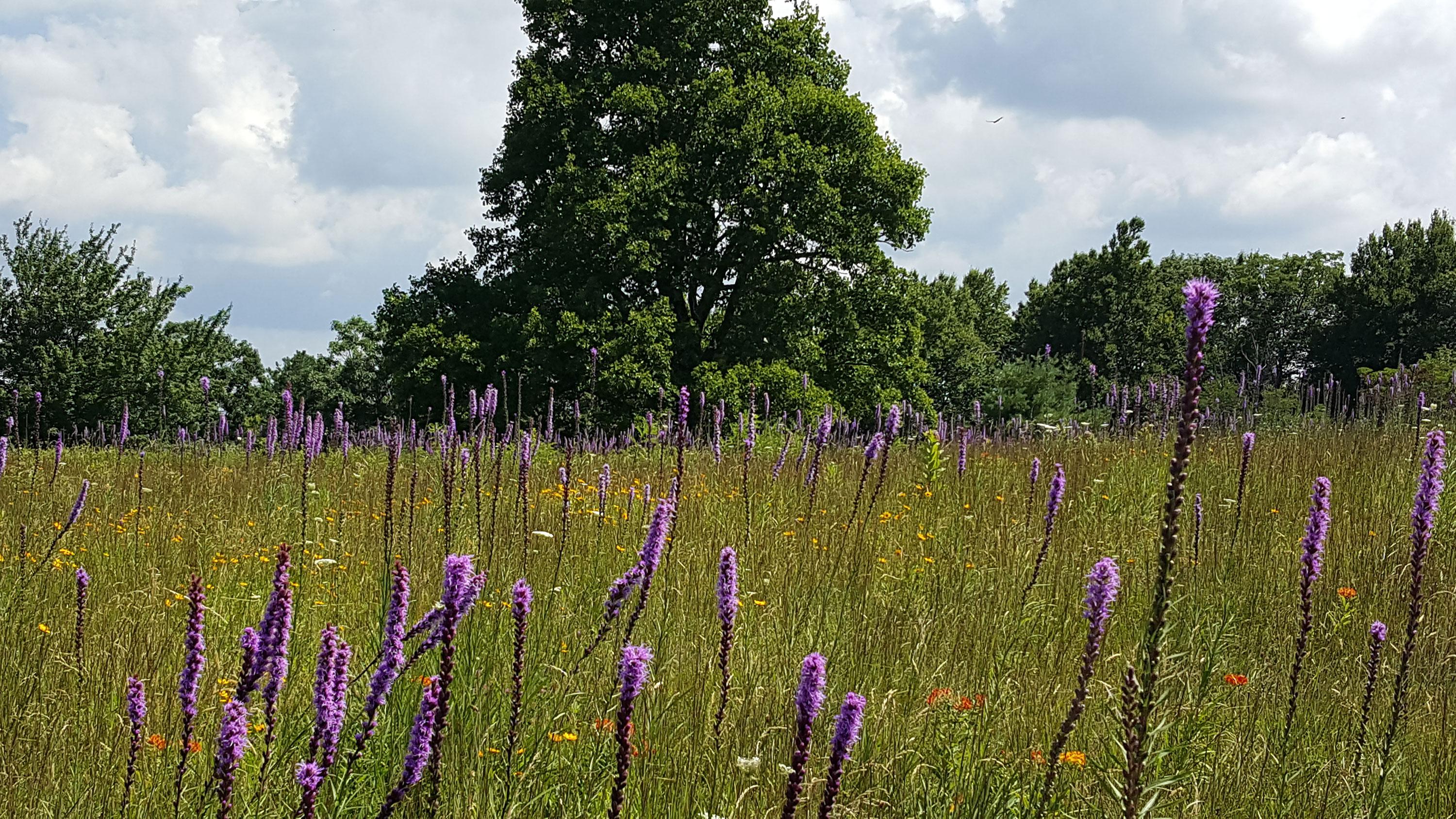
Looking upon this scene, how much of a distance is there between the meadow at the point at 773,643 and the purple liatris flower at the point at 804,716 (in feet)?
3.00

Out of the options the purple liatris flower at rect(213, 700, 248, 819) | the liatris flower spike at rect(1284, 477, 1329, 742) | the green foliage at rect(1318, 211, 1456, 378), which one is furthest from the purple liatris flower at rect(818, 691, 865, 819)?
the green foliage at rect(1318, 211, 1456, 378)

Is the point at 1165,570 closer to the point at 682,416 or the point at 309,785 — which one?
the point at 309,785

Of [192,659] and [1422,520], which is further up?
[1422,520]

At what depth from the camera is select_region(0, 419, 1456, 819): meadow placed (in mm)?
2754

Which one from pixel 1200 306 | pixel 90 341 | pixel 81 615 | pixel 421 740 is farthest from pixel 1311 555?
pixel 90 341

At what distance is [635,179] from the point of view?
19.1 metres

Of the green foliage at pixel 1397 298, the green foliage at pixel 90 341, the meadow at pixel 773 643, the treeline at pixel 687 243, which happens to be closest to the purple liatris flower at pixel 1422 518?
the meadow at pixel 773 643

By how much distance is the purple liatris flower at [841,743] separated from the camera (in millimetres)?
1508

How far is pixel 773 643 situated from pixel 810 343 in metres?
17.2

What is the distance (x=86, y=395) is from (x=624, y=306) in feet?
66.6

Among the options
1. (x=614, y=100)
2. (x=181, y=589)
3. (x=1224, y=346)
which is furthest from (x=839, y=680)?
(x=1224, y=346)

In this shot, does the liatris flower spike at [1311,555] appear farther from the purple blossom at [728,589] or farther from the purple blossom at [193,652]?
the purple blossom at [193,652]

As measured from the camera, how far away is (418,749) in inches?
→ 69.9

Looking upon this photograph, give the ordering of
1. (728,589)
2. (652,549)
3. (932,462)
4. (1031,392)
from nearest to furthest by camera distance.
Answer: (728,589)
(652,549)
(932,462)
(1031,392)
